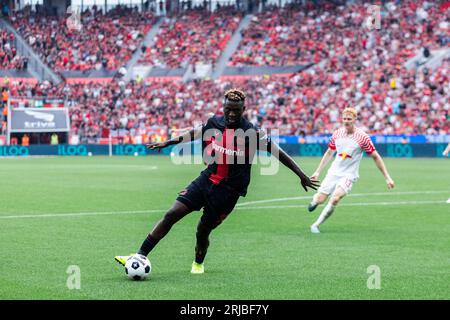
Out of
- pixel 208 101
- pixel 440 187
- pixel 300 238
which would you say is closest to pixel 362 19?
pixel 208 101

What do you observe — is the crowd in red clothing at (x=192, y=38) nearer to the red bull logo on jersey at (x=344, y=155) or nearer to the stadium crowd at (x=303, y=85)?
the stadium crowd at (x=303, y=85)

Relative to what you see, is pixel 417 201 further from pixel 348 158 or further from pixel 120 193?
pixel 120 193

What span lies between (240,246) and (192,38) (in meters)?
53.8

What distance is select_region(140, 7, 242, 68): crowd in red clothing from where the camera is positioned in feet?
210

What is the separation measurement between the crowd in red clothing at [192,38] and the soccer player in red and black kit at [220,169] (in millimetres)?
53262

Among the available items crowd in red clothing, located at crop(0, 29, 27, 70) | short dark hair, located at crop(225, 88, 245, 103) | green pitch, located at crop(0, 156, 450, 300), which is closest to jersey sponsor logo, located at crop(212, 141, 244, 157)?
short dark hair, located at crop(225, 88, 245, 103)

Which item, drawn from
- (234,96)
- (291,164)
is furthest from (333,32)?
(234,96)

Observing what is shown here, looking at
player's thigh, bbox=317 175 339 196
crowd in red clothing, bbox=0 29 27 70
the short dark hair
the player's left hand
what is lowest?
crowd in red clothing, bbox=0 29 27 70

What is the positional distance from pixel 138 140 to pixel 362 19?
17.0 meters

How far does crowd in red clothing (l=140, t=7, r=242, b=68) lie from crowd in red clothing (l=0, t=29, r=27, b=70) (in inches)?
351

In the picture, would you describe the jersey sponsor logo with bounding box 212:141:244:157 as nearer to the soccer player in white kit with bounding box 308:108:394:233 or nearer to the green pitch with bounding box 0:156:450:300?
the green pitch with bounding box 0:156:450:300

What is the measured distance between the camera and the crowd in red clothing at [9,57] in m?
62.4

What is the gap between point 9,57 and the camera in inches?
2469

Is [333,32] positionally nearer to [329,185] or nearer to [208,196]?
[329,185]
